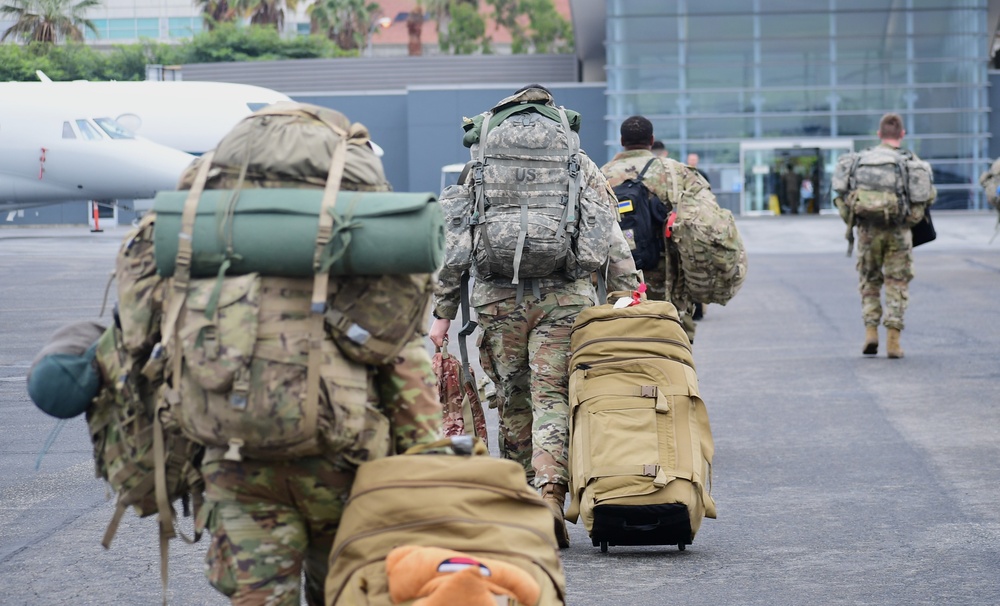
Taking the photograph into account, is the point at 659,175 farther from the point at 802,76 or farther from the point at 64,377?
the point at 802,76

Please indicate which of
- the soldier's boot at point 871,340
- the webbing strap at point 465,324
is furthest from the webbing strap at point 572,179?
the soldier's boot at point 871,340

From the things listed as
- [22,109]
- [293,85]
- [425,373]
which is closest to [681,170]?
[425,373]

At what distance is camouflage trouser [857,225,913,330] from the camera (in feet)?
38.3

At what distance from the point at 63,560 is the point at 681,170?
143 inches

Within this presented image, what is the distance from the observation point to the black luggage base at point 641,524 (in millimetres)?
5312

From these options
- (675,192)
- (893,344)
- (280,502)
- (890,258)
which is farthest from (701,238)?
(893,344)

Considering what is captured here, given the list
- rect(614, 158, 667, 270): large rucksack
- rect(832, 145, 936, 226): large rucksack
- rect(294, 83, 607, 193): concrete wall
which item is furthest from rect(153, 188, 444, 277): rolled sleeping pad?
rect(294, 83, 607, 193): concrete wall

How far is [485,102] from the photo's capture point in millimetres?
44188

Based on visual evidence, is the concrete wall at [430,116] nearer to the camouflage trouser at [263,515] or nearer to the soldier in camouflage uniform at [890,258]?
the soldier in camouflage uniform at [890,258]

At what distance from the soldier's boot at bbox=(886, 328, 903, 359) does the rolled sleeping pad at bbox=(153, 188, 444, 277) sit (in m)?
9.51

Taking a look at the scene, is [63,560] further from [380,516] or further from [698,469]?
[380,516]

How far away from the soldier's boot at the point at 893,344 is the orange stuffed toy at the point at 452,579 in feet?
31.2

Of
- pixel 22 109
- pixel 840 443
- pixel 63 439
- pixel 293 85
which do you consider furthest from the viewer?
pixel 293 85

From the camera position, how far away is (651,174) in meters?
7.23
